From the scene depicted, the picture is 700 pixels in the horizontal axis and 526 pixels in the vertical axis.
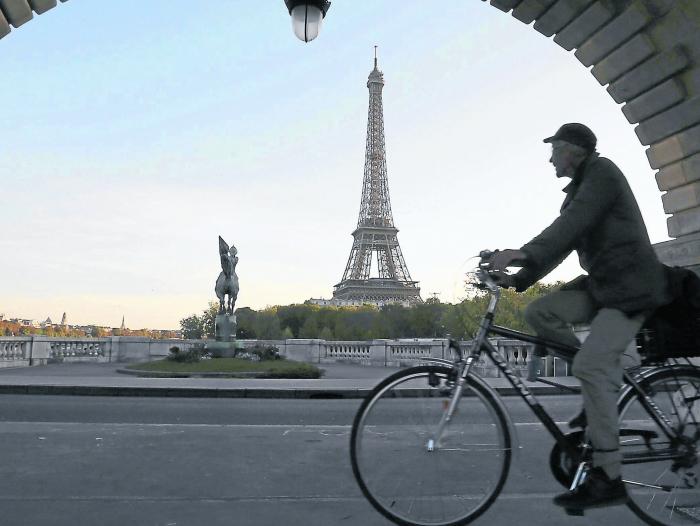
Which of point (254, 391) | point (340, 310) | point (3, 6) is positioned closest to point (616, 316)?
point (3, 6)

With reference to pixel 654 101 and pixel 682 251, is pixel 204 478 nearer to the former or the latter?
pixel 682 251

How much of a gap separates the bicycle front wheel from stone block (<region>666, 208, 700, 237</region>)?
5.94m

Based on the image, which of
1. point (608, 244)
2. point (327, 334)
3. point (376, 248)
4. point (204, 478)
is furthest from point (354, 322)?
point (608, 244)

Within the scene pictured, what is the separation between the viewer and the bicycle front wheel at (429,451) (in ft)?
9.39

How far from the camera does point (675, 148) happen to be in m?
7.94

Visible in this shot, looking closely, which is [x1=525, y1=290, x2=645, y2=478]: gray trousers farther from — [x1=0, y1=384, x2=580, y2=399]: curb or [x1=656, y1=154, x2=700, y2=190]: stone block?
[x1=0, y1=384, x2=580, y2=399]: curb

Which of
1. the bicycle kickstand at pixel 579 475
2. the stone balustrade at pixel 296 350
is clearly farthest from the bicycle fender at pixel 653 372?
the stone balustrade at pixel 296 350

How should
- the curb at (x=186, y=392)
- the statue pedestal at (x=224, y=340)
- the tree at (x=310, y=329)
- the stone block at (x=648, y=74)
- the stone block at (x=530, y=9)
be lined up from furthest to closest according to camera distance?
the tree at (x=310, y=329) → the statue pedestal at (x=224, y=340) → the curb at (x=186, y=392) → the stone block at (x=530, y=9) → the stone block at (x=648, y=74)

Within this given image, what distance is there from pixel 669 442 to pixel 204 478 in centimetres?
260

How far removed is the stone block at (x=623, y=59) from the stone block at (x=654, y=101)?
38 cm

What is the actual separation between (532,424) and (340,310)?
3270 inches

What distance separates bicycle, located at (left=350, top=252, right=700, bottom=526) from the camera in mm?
2877

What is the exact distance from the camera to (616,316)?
2900 mm

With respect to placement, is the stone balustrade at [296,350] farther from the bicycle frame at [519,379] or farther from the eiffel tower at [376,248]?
the eiffel tower at [376,248]
